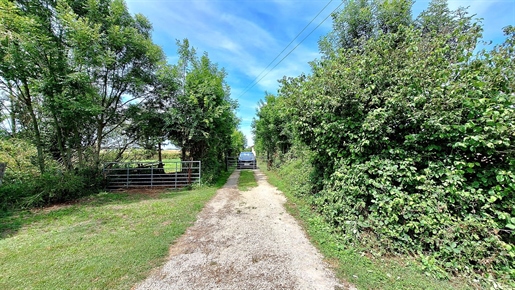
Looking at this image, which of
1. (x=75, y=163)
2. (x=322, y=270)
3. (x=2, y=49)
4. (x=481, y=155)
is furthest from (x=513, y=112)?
(x=75, y=163)

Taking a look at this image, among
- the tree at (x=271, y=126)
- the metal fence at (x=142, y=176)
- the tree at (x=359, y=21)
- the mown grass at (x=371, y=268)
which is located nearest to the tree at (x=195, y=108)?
the metal fence at (x=142, y=176)

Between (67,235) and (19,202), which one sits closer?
(67,235)

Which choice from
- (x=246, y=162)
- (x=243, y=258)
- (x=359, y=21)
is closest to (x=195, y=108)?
(x=243, y=258)

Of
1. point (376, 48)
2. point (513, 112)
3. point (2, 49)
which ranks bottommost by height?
point (513, 112)

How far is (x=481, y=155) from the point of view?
97.4 inches

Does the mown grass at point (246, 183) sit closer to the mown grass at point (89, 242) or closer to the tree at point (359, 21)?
the mown grass at point (89, 242)

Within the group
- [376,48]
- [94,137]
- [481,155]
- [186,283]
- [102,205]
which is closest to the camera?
[186,283]

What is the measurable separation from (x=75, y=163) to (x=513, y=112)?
11.2 m

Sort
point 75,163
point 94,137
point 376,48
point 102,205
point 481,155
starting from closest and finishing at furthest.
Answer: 1. point 481,155
2. point 376,48
3. point 102,205
4. point 75,163
5. point 94,137

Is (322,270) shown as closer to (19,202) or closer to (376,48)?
(376,48)

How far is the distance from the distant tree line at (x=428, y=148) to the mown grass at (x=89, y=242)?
10.8ft

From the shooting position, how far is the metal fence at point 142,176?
290 inches

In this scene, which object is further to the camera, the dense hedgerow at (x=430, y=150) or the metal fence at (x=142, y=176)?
the metal fence at (x=142, y=176)

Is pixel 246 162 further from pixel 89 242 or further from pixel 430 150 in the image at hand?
pixel 430 150
